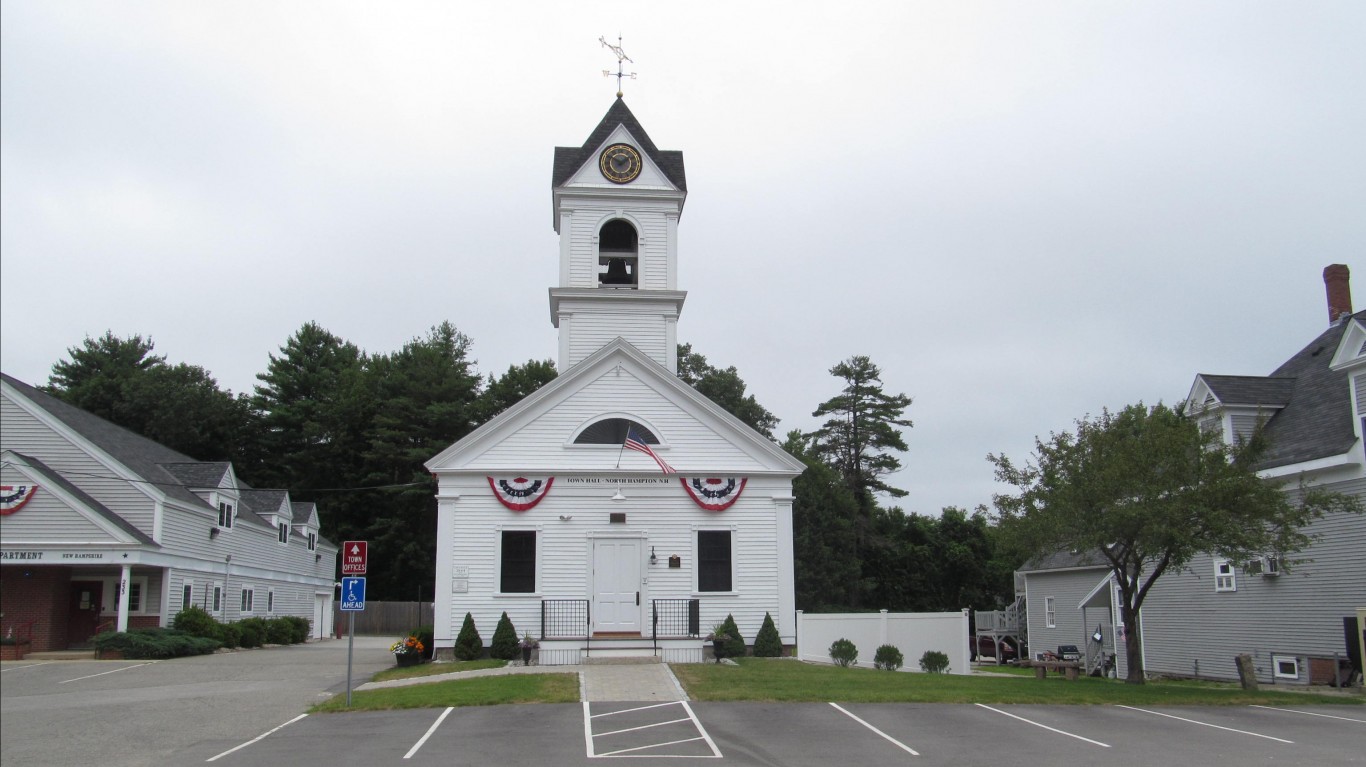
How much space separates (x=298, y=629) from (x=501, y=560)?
22.0 metres

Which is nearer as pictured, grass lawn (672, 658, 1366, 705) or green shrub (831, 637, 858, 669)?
grass lawn (672, 658, 1366, 705)

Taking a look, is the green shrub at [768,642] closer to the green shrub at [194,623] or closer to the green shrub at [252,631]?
the green shrub at [194,623]

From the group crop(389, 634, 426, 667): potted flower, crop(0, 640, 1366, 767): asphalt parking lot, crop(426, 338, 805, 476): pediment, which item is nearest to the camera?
crop(0, 640, 1366, 767): asphalt parking lot

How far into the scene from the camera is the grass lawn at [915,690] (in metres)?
17.2

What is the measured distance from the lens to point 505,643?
23.6 metres

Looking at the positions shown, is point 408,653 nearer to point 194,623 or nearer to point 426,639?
point 426,639

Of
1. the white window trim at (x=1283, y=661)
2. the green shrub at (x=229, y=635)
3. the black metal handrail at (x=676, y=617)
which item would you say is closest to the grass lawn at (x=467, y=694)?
the black metal handrail at (x=676, y=617)

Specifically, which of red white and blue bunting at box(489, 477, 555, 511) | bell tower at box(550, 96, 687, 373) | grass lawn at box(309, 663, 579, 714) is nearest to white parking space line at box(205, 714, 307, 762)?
grass lawn at box(309, 663, 579, 714)

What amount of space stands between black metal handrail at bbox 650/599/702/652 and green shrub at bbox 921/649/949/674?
5.56 m

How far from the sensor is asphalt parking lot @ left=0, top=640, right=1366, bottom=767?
1223 centimetres

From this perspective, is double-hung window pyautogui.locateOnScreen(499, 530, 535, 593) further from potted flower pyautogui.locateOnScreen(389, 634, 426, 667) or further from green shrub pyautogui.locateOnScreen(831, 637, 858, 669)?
green shrub pyautogui.locateOnScreen(831, 637, 858, 669)

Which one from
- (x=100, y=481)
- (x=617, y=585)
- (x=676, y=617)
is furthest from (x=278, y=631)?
(x=676, y=617)

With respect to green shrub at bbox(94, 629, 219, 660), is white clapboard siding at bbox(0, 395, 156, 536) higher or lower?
higher

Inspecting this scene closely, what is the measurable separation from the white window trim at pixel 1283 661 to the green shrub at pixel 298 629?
112 feet
